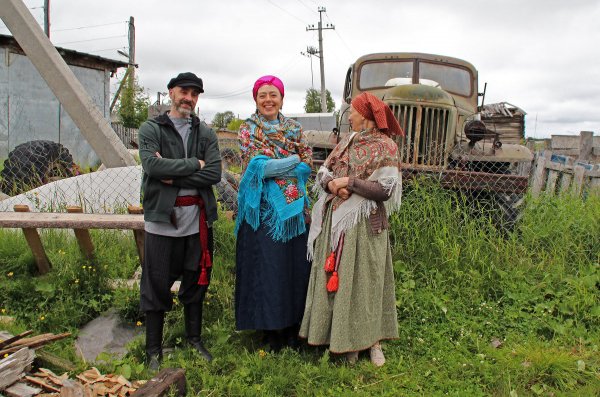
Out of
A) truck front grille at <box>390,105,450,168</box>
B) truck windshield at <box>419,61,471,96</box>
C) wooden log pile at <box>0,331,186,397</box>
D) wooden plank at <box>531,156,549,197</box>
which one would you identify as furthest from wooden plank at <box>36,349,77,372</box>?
wooden plank at <box>531,156,549,197</box>

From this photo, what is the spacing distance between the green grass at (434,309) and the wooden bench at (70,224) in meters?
0.14

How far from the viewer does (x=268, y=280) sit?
3006mm

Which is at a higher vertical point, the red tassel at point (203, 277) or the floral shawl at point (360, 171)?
the floral shawl at point (360, 171)

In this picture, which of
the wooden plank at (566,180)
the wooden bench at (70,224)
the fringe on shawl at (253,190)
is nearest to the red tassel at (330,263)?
the fringe on shawl at (253,190)

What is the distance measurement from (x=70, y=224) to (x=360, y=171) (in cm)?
226

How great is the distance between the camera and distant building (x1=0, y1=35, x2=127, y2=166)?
1210 cm

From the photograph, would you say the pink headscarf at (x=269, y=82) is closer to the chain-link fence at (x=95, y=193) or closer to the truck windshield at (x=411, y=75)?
the chain-link fence at (x=95, y=193)

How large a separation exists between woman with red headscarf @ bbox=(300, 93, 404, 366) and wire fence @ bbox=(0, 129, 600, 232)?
5.28ft

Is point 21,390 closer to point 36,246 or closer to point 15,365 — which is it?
point 15,365

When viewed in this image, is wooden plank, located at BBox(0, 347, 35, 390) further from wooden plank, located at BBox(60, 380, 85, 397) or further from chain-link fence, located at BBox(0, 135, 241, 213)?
chain-link fence, located at BBox(0, 135, 241, 213)

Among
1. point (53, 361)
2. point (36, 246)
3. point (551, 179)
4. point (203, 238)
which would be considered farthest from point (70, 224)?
point (551, 179)

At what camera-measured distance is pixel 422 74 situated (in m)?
6.47

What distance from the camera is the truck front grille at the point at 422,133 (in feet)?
15.7

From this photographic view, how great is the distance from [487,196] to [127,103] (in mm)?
16959
